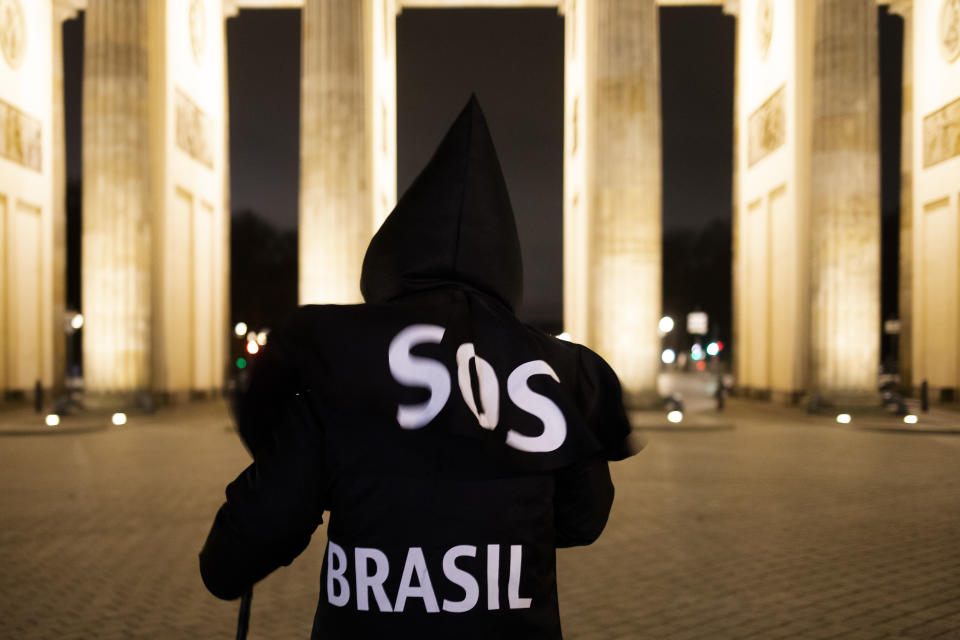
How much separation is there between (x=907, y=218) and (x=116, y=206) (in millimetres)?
25235

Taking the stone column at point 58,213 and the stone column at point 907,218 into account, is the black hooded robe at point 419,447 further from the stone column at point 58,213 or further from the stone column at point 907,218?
the stone column at point 907,218

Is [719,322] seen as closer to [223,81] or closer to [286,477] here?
[223,81]

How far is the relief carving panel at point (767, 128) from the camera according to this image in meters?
27.5

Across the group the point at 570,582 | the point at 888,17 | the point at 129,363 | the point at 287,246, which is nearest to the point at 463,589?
the point at 570,582

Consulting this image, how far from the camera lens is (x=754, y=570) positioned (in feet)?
24.2

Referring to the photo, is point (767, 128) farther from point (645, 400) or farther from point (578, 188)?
point (645, 400)

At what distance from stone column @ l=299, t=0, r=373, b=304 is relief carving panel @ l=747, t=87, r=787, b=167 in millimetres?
12375

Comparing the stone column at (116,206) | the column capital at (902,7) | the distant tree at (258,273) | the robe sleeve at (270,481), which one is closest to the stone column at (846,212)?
the column capital at (902,7)

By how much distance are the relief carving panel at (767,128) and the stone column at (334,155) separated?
1238 centimetres

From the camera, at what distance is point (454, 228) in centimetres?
222

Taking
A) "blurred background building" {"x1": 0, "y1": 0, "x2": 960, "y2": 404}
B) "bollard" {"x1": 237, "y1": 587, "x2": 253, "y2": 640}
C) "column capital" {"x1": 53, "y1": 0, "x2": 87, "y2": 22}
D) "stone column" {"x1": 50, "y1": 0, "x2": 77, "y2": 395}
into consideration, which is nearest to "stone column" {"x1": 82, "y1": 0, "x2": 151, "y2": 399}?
"blurred background building" {"x1": 0, "y1": 0, "x2": 960, "y2": 404}

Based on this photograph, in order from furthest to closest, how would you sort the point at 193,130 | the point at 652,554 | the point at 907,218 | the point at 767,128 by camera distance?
the point at 907,218 < the point at 767,128 < the point at 193,130 < the point at 652,554

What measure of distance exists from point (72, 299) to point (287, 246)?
17.6 metres

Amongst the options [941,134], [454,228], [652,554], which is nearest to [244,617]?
A: [454,228]
